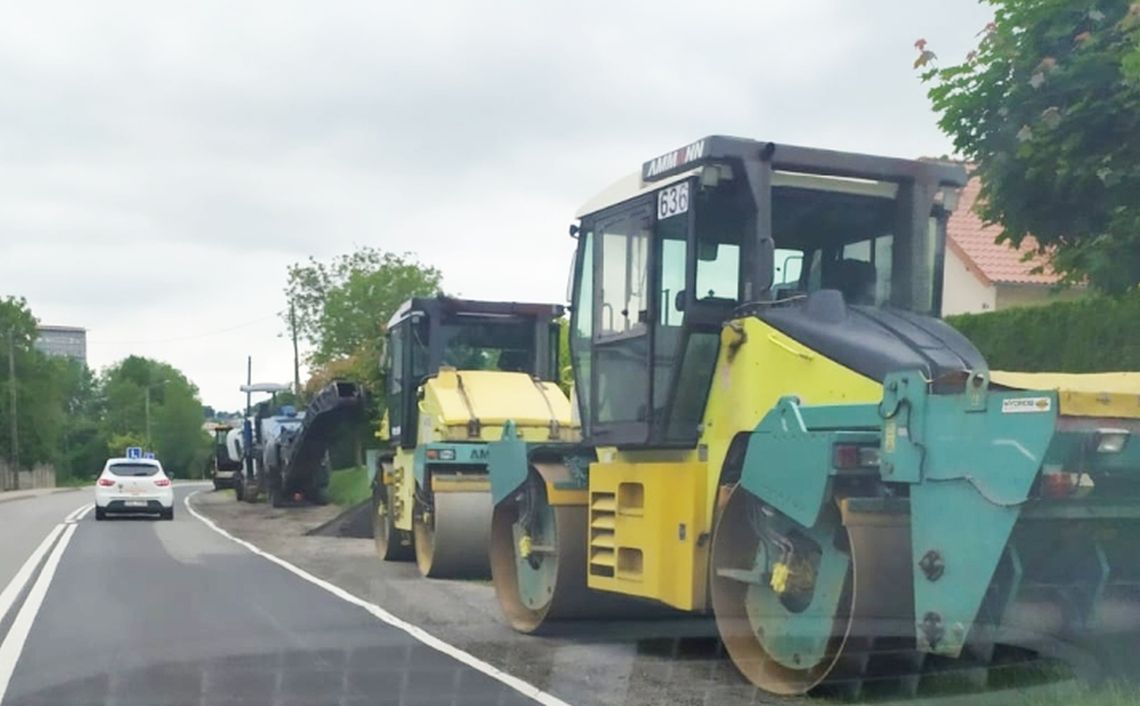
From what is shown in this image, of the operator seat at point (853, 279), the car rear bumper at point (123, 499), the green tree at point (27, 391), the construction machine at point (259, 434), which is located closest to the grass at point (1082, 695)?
the operator seat at point (853, 279)

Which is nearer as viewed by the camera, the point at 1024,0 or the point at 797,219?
the point at 797,219

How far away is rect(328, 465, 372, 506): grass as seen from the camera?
3425cm

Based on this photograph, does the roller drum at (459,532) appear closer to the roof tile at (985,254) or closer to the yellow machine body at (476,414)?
the yellow machine body at (476,414)

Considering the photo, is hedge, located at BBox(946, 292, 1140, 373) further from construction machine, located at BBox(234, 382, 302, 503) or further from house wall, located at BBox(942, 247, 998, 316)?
construction machine, located at BBox(234, 382, 302, 503)

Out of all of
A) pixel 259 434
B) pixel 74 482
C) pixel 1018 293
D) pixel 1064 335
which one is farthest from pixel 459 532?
pixel 74 482

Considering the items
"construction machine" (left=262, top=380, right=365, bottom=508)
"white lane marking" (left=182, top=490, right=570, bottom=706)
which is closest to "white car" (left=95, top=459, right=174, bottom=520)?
"construction machine" (left=262, top=380, right=365, bottom=508)

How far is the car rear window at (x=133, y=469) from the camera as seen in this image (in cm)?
2975

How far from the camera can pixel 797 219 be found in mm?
9523

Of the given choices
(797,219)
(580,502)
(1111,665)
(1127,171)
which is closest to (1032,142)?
(1127,171)

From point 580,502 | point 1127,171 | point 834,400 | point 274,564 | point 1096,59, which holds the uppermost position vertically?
point 1096,59

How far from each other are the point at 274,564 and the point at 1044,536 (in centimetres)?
1255

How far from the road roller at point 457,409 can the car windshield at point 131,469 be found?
1288 cm

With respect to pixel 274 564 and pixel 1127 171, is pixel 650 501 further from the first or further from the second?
pixel 274 564

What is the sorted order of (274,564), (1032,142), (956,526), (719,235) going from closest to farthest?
(956,526) < (719,235) < (1032,142) < (274,564)
